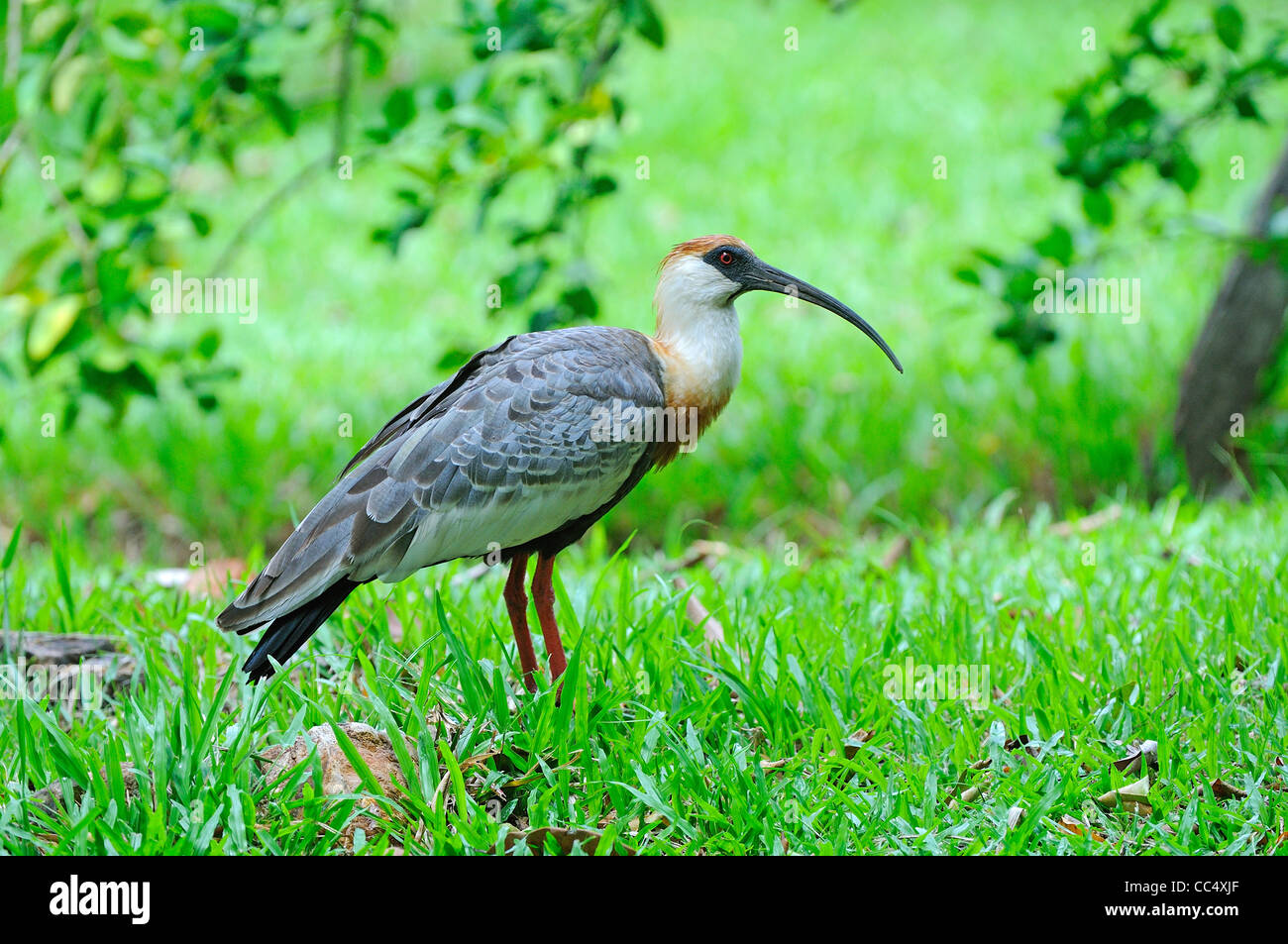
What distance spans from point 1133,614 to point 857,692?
125 centimetres

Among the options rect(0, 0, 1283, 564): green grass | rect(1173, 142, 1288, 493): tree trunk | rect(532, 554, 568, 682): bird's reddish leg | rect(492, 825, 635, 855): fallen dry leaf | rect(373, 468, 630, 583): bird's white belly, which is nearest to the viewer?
rect(492, 825, 635, 855): fallen dry leaf

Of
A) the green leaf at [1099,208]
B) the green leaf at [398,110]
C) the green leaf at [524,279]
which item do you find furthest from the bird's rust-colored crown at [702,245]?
the green leaf at [1099,208]

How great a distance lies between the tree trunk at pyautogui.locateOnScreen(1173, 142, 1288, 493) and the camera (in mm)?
6051

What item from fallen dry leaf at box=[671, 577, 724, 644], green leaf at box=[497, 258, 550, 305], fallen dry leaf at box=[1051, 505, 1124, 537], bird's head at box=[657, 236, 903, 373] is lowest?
fallen dry leaf at box=[671, 577, 724, 644]

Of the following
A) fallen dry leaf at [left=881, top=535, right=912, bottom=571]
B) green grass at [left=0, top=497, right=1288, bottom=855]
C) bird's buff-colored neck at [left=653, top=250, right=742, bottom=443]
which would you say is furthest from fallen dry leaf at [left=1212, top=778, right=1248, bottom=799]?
fallen dry leaf at [left=881, top=535, right=912, bottom=571]

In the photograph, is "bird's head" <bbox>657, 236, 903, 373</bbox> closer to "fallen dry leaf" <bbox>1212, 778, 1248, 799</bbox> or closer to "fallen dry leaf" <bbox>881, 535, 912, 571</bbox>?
"fallen dry leaf" <bbox>1212, 778, 1248, 799</bbox>

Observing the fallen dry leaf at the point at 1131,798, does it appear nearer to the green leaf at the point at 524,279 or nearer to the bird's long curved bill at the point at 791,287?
the bird's long curved bill at the point at 791,287

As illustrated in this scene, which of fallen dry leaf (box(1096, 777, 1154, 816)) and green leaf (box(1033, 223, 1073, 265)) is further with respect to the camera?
green leaf (box(1033, 223, 1073, 265))

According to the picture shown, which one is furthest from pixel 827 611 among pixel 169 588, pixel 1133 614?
pixel 169 588

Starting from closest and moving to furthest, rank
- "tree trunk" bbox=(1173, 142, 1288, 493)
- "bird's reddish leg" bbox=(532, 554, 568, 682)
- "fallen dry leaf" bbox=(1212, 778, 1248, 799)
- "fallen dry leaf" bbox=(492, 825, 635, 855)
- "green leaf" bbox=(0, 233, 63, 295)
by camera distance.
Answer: "fallen dry leaf" bbox=(492, 825, 635, 855), "fallen dry leaf" bbox=(1212, 778, 1248, 799), "bird's reddish leg" bbox=(532, 554, 568, 682), "green leaf" bbox=(0, 233, 63, 295), "tree trunk" bbox=(1173, 142, 1288, 493)

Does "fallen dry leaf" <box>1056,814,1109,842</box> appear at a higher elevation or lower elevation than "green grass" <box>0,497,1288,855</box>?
lower

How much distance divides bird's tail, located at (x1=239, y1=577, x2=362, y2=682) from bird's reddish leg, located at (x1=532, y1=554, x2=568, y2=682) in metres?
0.54

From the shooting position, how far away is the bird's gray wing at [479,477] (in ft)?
10.6
